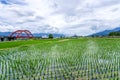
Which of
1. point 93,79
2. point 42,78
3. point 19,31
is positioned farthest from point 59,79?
point 19,31

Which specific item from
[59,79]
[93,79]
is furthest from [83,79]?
[59,79]

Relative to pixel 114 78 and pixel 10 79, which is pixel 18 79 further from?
pixel 114 78

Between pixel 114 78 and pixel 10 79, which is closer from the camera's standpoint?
pixel 114 78

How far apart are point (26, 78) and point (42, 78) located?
65cm

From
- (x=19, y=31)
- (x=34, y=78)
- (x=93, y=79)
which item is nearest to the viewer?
(x=93, y=79)

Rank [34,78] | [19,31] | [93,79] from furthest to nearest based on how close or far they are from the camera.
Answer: [19,31]
[34,78]
[93,79]

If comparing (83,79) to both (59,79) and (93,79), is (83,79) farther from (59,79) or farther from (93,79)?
(59,79)

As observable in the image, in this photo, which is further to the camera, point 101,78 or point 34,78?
point 34,78

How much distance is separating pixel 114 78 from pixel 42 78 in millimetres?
2779

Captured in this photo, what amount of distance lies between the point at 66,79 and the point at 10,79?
231cm

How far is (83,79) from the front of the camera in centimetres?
749

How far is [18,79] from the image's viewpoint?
812 cm

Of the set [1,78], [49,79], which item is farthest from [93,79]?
[1,78]

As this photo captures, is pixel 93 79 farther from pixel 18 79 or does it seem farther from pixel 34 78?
pixel 18 79
